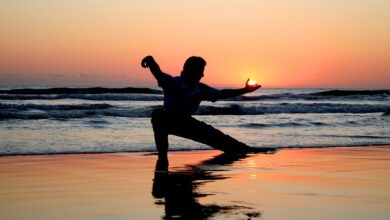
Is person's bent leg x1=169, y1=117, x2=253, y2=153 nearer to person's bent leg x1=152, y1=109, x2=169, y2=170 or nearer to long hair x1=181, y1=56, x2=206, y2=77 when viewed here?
person's bent leg x1=152, y1=109, x2=169, y2=170

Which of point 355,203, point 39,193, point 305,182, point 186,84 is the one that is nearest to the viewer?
point 355,203

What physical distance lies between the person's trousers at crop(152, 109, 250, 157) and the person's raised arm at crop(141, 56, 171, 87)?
705 mm

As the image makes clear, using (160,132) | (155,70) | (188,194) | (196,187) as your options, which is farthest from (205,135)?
(188,194)

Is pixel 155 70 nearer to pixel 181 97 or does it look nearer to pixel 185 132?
pixel 181 97

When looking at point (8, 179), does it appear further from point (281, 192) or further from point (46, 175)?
point (281, 192)

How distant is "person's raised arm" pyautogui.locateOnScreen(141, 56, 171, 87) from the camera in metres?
7.60

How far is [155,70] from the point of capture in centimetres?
781

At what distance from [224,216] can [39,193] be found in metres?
2.16

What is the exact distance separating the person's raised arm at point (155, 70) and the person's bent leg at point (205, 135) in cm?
104

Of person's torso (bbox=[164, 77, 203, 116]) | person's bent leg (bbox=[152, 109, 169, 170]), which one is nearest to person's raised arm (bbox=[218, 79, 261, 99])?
person's torso (bbox=[164, 77, 203, 116])

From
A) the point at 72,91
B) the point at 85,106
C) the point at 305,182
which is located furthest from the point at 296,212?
the point at 72,91

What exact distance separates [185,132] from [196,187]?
264 centimetres

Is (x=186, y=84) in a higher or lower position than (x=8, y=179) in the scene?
higher

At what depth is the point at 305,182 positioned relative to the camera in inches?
281
